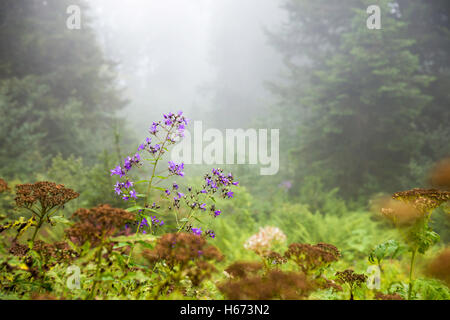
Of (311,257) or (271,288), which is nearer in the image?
(271,288)

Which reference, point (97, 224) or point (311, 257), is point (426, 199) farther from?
point (97, 224)

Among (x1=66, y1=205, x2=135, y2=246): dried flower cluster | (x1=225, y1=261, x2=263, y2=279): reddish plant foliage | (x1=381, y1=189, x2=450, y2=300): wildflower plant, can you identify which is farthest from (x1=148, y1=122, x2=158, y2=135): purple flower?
(x1=381, y1=189, x2=450, y2=300): wildflower plant

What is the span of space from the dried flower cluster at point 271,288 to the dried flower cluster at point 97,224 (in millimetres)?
415

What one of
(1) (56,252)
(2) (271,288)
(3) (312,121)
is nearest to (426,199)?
(2) (271,288)

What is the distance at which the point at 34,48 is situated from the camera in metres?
7.94

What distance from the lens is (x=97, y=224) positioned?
2.99 ft

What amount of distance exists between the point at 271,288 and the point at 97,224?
623 millimetres

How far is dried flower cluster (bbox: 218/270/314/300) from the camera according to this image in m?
0.82

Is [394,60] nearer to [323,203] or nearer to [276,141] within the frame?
[323,203]

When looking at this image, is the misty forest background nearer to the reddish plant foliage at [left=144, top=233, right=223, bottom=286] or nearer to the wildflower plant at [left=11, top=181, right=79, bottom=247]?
the wildflower plant at [left=11, top=181, right=79, bottom=247]

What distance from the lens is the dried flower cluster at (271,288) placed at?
2.70 feet

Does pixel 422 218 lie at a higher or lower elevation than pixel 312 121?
lower

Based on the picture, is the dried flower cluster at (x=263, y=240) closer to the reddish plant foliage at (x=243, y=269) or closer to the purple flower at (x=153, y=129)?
the reddish plant foliage at (x=243, y=269)
